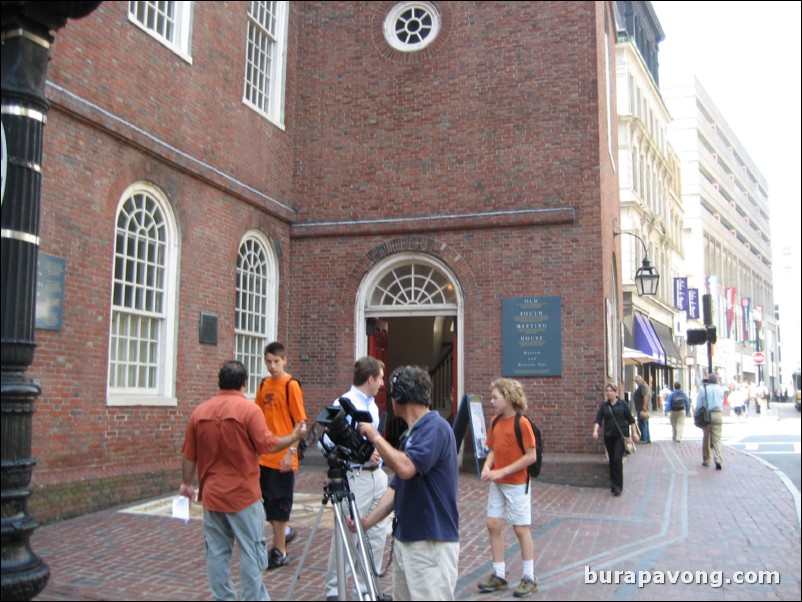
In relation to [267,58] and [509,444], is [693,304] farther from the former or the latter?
[509,444]

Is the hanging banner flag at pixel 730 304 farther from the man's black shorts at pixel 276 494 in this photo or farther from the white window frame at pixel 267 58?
the man's black shorts at pixel 276 494

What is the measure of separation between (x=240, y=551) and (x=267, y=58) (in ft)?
36.9

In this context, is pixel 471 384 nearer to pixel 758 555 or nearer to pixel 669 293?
pixel 758 555

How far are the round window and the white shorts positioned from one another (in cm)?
1024

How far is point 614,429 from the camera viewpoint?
11711mm

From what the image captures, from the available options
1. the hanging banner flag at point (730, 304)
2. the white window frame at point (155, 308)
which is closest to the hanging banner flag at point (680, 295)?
the hanging banner flag at point (730, 304)

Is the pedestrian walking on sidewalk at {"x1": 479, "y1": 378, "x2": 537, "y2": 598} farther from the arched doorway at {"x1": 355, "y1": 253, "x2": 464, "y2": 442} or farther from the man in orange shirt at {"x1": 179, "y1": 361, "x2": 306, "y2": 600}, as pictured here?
the arched doorway at {"x1": 355, "y1": 253, "x2": 464, "y2": 442}

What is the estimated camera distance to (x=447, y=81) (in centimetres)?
1453

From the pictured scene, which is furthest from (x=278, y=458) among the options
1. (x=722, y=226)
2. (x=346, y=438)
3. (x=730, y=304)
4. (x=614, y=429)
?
(x=722, y=226)

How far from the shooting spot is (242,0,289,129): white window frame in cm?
1405

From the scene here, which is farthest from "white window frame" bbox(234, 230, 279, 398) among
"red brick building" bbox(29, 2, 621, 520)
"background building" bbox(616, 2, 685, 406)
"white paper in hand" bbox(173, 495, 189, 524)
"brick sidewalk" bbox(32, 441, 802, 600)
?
"background building" bbox(616, 2, 685, 406)

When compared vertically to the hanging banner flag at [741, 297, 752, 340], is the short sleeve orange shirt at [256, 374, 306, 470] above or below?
below

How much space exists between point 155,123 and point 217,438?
711 centimetres

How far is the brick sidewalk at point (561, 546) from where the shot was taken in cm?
636
